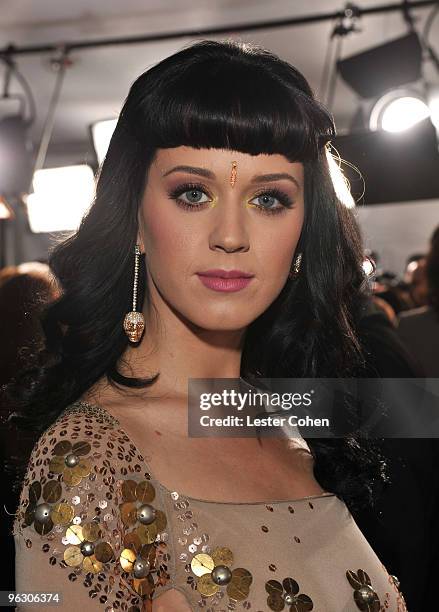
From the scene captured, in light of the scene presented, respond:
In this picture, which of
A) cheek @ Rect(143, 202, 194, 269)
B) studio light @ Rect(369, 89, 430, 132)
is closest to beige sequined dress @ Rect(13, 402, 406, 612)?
cheek @ Rect(143, 202, 194, 269)

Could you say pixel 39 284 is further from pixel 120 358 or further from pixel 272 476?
pixel 272 476

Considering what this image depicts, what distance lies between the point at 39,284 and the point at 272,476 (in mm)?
971

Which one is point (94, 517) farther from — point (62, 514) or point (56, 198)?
point (56, 198)

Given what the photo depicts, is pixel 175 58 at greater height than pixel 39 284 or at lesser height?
greater

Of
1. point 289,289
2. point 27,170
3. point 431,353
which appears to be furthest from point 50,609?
point 27,170

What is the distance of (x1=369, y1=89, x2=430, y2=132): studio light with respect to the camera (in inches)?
144

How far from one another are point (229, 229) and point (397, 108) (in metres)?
2.67

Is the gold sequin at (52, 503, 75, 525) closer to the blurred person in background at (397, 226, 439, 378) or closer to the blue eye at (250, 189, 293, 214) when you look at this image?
the blue eye at (250, 189, 293, 214)

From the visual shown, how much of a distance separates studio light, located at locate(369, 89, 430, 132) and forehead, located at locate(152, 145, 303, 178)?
246 cm

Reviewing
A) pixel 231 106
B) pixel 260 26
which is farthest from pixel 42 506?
pixel 260 26

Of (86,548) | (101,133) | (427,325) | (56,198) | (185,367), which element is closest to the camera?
(86,548)

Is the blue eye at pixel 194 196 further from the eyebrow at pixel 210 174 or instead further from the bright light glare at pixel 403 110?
the bright light glare at pixel 403 110

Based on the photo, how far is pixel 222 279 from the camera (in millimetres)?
1281

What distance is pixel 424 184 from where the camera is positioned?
2.18 meters
